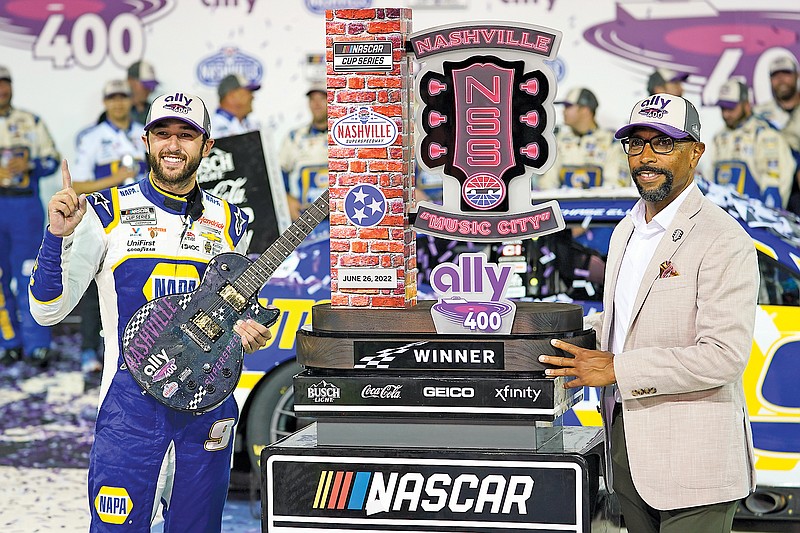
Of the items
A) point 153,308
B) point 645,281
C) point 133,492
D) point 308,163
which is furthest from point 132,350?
point 308,163

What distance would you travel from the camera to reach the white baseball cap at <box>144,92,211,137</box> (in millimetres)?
3549

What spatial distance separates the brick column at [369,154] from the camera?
3436mm

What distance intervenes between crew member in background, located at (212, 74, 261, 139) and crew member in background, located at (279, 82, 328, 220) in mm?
408

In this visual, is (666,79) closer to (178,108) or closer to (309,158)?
(309,158)

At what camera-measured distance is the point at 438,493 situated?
314 cm

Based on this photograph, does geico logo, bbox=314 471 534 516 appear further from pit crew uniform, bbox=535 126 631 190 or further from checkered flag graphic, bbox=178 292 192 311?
pit crew uniform, bbox=535 126 631 190

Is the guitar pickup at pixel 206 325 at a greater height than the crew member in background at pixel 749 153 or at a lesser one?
lesser

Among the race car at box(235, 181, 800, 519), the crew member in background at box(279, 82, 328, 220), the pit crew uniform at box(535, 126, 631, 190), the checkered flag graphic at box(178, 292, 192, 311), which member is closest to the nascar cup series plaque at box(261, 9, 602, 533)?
the checkered flag graphic at box(178, 292, 192, 311)

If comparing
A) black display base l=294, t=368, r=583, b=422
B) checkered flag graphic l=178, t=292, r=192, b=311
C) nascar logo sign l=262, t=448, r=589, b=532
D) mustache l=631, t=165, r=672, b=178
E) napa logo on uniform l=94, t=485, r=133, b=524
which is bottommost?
napa logo on uniform l=94, t=485, r=133, b=524

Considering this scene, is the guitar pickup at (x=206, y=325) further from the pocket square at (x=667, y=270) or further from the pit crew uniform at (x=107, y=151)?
the pit crew uniform at (x=107, y=151)

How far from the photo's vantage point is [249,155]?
6.03 m

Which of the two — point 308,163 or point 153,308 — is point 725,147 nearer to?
point 308,163

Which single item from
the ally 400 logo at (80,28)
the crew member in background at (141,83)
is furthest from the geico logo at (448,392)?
the ally 400 logo at (80,28)

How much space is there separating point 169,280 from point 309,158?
5783 mm
